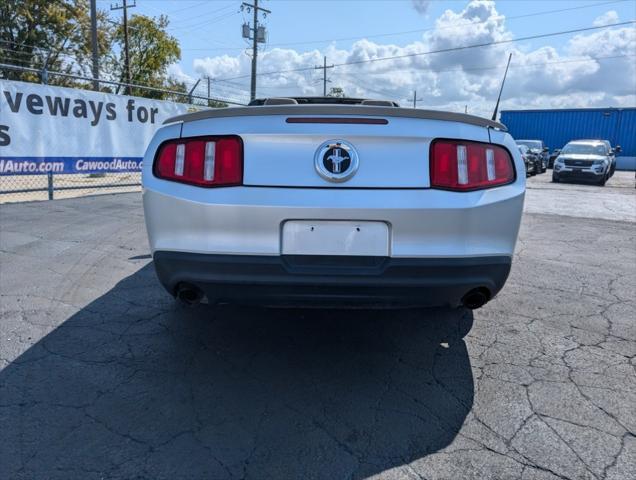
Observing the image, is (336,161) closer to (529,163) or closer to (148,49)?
(529,163)

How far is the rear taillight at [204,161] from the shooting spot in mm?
2174

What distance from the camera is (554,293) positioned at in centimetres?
405

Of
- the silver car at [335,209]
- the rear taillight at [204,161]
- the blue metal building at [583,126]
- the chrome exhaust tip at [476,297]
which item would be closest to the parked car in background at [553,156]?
the blue metal building at [583,126]

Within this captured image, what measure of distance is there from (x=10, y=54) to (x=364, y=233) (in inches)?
1263

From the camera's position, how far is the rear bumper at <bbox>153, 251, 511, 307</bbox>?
7.01 feet

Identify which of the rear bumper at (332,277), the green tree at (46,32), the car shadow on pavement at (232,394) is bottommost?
the car shadow on pavement at (232,394)

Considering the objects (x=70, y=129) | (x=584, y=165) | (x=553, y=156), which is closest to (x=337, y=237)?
(x=70, y=129)

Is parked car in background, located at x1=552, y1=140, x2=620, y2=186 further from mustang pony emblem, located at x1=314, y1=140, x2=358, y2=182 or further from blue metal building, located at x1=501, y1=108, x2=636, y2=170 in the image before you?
mustang pony emblem, located at x1=314, y1=140, x2=358, y2=182

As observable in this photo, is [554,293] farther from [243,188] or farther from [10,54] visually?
[10,54]

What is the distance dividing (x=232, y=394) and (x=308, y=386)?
39 centimetres

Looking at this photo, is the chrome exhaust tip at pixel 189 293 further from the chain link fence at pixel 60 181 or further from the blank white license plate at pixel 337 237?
the chain link fence at pixel 60 181

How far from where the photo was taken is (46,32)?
2745 centimetres

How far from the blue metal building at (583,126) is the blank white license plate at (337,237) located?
33660 millimetres

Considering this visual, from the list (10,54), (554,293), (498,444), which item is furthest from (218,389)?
(10,54)
